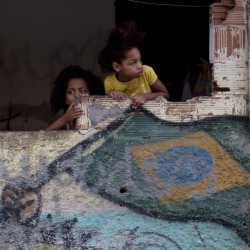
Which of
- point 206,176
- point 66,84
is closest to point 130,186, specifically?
point 206,176

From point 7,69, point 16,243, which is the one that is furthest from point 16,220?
point 7,69

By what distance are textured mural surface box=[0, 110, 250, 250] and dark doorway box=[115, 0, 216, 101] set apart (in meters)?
2.73

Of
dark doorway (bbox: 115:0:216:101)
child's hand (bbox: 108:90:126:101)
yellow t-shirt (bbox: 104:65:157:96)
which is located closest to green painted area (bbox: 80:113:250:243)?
child's hand (bbox: 108:90:126:101)

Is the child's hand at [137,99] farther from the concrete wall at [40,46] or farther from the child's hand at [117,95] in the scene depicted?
the concrete wall at [40,46]

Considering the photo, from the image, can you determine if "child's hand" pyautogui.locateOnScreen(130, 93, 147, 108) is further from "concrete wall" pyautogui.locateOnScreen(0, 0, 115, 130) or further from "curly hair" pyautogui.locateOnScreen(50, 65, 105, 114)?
"concrete wall" pyautogui.locateOnScreen(0, 0, 115, 130)

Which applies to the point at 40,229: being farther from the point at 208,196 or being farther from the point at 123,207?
the point at 208,196

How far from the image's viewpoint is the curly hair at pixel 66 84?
6.14 m

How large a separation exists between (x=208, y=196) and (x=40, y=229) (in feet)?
4.16

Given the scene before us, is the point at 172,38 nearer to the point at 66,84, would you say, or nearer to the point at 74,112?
the point at 66,84

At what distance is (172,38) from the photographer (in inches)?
350

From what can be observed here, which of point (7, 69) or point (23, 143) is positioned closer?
point (23, 143)

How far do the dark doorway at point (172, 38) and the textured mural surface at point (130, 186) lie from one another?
2735 millimetres

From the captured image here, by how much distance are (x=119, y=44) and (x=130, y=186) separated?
1081 millimetres

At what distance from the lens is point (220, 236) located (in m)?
5.71
